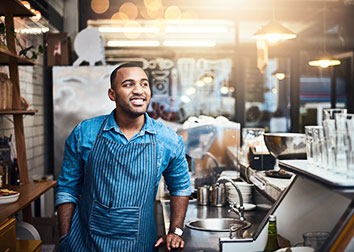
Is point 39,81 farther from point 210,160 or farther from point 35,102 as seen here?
point 210,160

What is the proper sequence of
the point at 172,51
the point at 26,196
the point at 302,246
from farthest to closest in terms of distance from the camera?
the point at 172,51, the point at 26,196, the point at 302,246

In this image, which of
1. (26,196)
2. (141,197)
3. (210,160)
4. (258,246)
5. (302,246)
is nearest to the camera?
(302,246)

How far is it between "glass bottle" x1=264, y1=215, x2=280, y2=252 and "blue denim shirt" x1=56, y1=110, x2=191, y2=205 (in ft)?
2.24

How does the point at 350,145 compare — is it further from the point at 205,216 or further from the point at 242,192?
the point at 242,192

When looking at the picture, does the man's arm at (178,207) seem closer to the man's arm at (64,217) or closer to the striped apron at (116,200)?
the striped apron at (116,200)

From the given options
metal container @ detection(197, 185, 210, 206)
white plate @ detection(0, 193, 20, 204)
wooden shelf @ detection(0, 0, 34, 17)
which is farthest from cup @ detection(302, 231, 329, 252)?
wooden shelf @ detection(0, 0, 34, 17)

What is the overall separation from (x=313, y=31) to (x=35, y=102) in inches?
178

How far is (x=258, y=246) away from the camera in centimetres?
192

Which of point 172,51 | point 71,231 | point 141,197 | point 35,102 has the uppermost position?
point 172,51

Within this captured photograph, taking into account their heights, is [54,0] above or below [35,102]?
above

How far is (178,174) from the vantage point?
2496 millimetres

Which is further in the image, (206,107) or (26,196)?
(206,107)

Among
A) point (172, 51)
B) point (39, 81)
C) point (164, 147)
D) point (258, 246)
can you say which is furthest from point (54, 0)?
point (258, 246)

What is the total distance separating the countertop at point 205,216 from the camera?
7.93 feet
